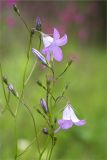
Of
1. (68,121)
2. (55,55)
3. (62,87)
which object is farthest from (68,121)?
(62,87)

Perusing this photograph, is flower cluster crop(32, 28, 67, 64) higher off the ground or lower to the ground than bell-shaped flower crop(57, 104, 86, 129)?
higher

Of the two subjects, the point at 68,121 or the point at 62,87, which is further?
the point at 62,87

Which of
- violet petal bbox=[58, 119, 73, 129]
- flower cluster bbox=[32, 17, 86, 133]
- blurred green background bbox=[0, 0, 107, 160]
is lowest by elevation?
violet petal bbox=[58, 119, 73, 129]

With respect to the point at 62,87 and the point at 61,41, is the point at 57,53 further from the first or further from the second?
the point at 62,87

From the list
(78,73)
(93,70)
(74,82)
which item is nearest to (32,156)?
(74,82)

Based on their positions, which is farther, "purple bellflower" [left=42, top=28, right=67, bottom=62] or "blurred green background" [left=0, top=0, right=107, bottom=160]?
"blurred green background" [left=0, top=0, right=107, bottom=160]

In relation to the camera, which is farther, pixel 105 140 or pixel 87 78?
pixel 87 78

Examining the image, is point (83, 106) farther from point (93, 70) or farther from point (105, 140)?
point (93, 70)

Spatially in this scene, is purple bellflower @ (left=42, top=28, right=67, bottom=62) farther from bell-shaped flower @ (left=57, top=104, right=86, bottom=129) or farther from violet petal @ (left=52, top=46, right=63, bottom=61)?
bell-shaped flower @ (left=57, top=104, right=86, bottom=129)

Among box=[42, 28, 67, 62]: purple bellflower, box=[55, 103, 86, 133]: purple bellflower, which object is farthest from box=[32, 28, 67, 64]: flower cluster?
box=[55, 103, 86, 133]: purple bellflower
